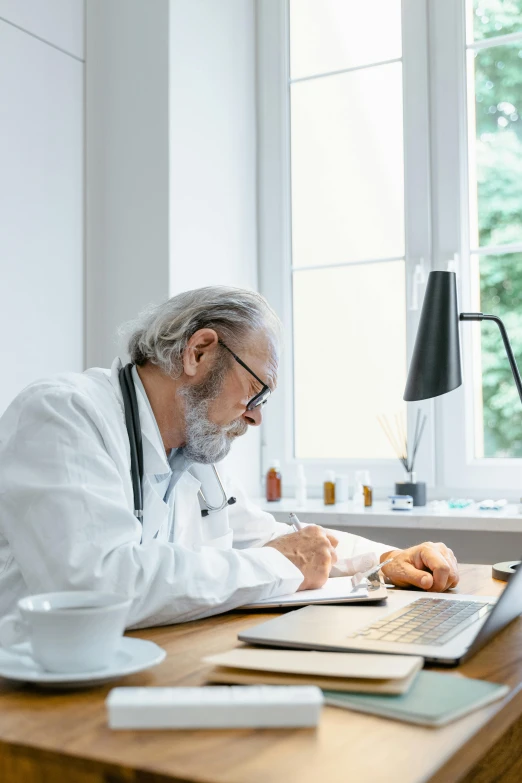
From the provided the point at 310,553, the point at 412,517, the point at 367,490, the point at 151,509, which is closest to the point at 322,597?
the point at 310,553

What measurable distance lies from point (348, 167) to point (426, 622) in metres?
2.38

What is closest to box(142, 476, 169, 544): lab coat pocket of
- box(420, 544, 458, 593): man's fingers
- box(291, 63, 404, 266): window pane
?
box(420, 544, 458, 593): man's fingers

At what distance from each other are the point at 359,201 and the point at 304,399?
2.61 feet

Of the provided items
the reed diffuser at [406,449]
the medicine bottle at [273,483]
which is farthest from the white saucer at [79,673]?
the medicine bottle at [273,483]

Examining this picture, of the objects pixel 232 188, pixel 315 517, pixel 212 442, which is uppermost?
pixel 232 188

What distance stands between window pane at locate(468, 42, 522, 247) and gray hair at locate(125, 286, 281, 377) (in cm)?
150

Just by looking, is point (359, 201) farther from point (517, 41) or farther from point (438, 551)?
point (438, 551)

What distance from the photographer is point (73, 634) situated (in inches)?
33.5

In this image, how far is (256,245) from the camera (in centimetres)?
334

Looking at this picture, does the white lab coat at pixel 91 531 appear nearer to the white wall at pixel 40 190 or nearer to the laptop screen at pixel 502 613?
the laptop screen at pixel 502 613

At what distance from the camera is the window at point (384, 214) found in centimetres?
290

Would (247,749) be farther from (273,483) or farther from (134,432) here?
(273,483)

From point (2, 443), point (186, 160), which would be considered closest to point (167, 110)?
point (186, 160)

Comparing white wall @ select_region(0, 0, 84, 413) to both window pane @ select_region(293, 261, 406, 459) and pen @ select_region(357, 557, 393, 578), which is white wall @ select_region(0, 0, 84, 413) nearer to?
window pane @ select_region(293, 261, 406, 459)
